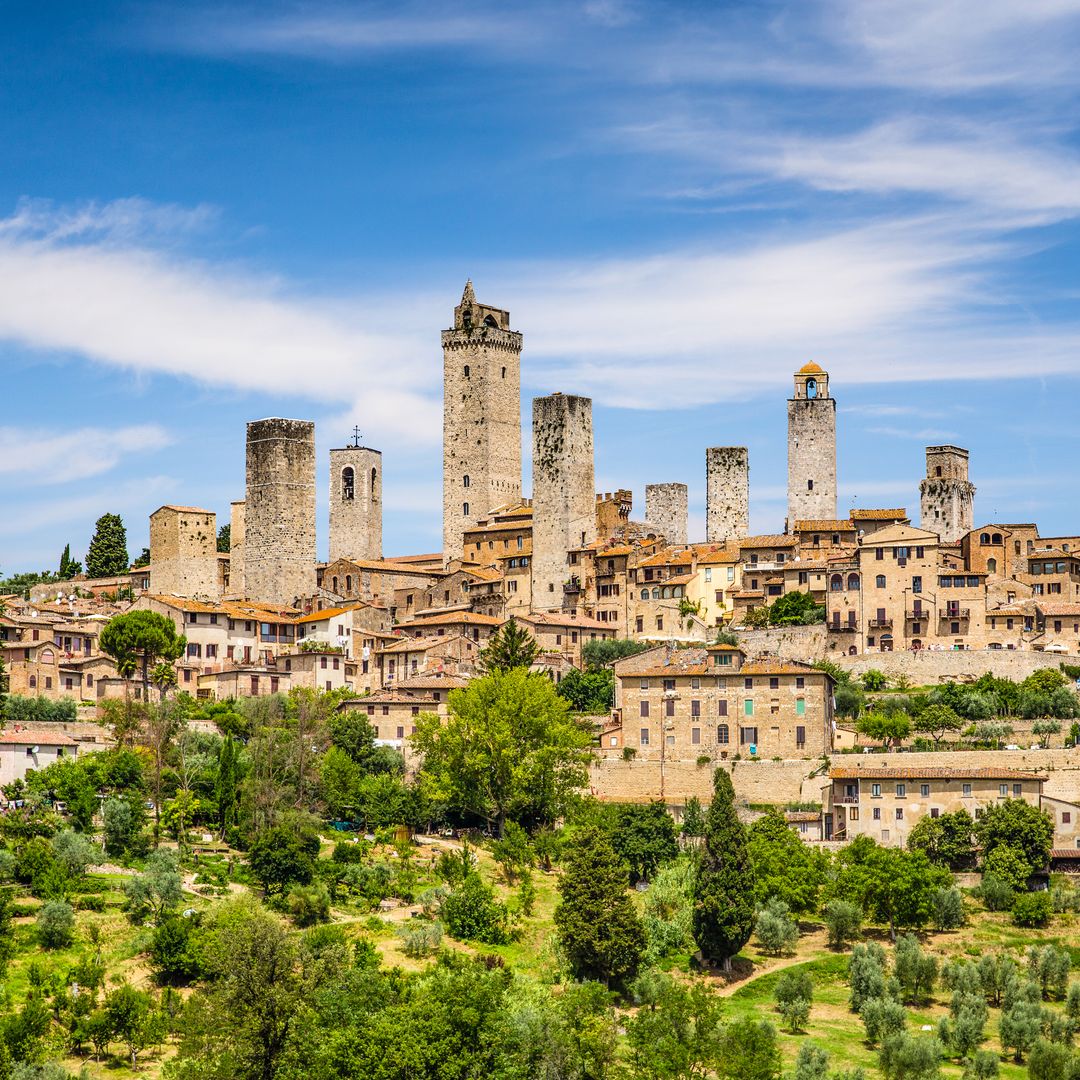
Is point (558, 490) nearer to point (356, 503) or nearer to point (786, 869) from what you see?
point (356, 503)

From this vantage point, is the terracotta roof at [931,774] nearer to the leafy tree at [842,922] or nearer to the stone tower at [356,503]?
the leafy tree at [842,922]

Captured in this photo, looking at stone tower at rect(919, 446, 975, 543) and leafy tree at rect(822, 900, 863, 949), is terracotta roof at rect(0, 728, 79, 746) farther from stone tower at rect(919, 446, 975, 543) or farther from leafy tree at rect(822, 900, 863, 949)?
stone tower at rect(919, 446, 975, 543)

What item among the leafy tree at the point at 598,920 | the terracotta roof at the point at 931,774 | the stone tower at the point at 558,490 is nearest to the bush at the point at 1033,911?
the terracotta roof at the point at 931,774

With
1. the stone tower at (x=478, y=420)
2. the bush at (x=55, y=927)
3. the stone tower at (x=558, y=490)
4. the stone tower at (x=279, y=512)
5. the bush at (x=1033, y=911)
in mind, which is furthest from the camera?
the stone tower at (x=478, y=420)

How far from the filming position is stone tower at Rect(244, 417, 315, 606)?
102812 mm

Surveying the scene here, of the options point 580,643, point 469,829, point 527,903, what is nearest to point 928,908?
point 527,903

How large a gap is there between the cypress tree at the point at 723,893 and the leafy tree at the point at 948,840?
5.99m

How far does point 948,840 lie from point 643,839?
8960mm

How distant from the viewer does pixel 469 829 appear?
72.6m

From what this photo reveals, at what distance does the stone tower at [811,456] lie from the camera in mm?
102062

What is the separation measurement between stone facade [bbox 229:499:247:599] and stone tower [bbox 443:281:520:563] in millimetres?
9527

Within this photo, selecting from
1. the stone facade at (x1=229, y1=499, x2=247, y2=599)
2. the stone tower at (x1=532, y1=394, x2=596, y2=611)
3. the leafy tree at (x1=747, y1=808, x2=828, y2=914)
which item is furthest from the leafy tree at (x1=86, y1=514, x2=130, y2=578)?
the leafy tree at (x1=747, y1=808, x2=828, y2=914)

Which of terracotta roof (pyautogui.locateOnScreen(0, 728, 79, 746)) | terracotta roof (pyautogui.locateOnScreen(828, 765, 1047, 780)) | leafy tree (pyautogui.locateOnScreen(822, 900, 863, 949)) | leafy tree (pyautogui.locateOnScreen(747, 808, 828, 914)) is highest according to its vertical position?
terracotta roof (pyautogui.locateOnScreen(0, 728, 79, 746))

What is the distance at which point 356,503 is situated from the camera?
11038cm
